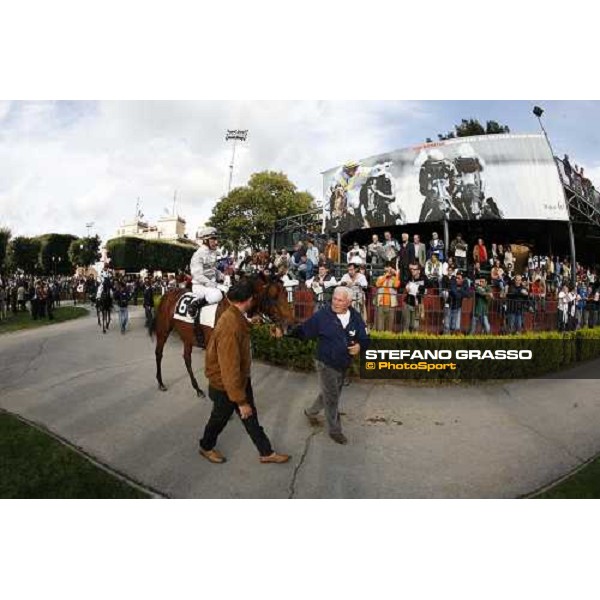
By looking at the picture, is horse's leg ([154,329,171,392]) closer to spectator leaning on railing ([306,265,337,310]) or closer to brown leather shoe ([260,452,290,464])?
brown leather shoe ([260,452,290,464])

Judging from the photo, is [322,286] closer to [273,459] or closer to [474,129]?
[273,459]

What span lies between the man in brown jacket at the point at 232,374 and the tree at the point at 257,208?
200 cm

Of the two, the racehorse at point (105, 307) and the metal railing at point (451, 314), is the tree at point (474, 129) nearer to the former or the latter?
the metal railing at point (451, 314)

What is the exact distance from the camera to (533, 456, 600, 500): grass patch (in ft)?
Result: 9.93

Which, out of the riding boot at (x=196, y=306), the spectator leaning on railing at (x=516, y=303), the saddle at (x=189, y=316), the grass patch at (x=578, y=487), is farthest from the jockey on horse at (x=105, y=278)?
the spectator leaning on railing at (x=516, y=303)

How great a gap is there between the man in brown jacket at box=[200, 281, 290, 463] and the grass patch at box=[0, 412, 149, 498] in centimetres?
76

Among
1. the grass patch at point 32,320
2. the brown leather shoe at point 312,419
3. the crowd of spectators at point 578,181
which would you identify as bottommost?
the brown leather shoe at point 312,419

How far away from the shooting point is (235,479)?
309 cm

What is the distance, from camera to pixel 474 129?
5.74 metres

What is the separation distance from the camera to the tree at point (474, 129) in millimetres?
4785

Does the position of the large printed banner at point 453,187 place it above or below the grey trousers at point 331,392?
above

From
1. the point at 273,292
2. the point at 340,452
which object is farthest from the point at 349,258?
the point at 340,452

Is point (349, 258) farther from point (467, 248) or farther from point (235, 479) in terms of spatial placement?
point (235, 479)

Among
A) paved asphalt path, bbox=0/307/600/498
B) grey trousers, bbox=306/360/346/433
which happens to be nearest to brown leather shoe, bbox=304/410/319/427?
paved asphalt path, bbox=0/307/600/498
